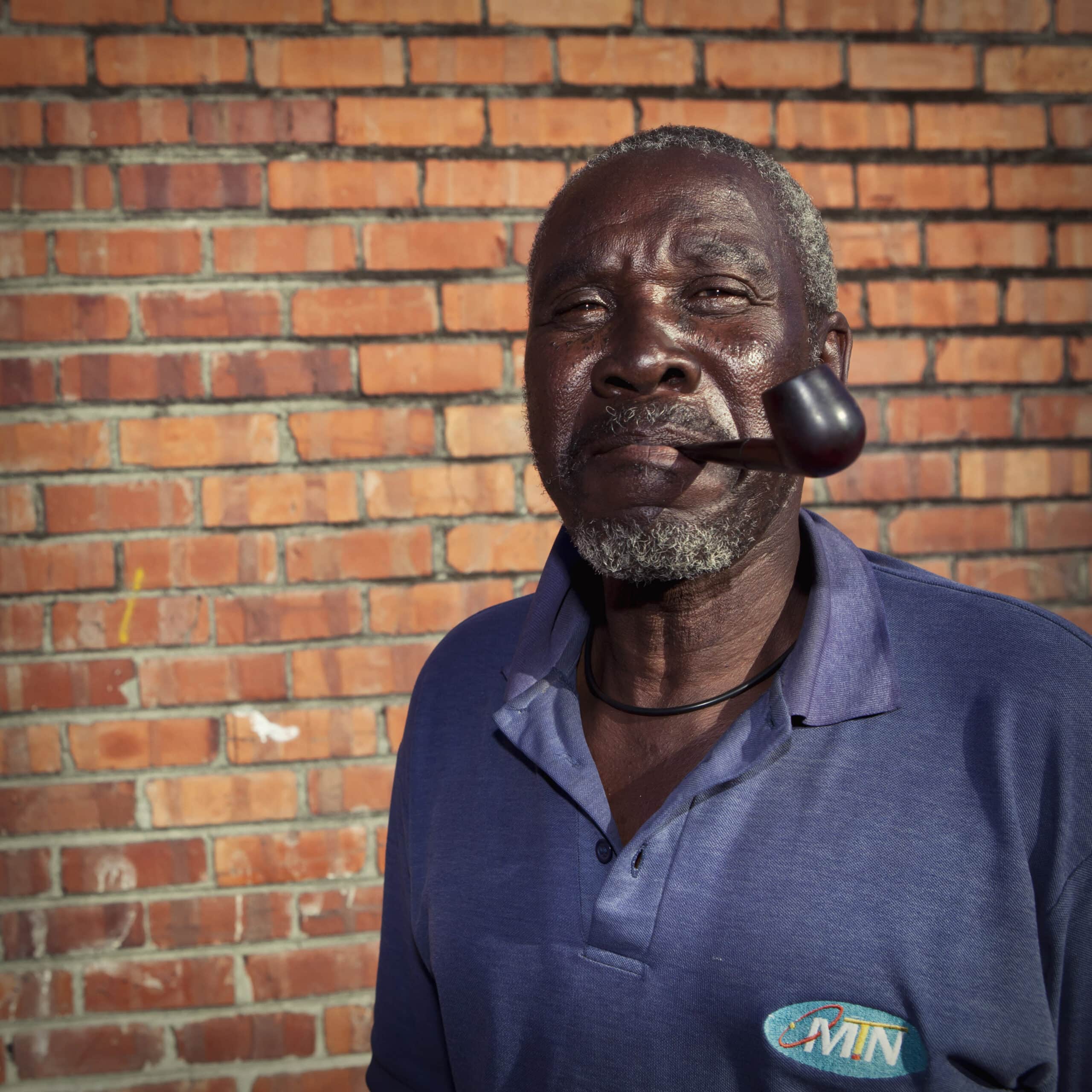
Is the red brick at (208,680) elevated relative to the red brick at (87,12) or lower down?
lower down

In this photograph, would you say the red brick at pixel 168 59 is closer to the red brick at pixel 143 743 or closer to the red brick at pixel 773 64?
the red brick at pixel 773 64

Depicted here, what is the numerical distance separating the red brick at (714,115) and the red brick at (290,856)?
1639 mm

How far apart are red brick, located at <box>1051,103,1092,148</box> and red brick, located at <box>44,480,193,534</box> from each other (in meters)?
2.04

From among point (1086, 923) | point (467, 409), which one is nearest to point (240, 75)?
point (467, 409)

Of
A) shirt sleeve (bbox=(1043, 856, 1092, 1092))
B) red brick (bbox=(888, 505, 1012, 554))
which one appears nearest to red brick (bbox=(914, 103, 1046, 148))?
red brick (bbox=(888, 505, 1012, 554))

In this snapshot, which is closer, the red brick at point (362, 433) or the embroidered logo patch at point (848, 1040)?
the embroidered logo patch at point (848, 1040)

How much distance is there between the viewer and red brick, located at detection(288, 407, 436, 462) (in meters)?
1.87

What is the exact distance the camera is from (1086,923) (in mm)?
915

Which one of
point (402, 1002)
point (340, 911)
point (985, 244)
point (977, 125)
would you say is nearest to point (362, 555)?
point (340, 911)

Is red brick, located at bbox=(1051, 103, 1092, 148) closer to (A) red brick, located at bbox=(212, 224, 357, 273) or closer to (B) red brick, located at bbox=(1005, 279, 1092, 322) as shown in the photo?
(B) red brick, located at bbox=(1005, 279, 1092, 322)

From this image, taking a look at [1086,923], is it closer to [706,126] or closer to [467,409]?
[467,409]

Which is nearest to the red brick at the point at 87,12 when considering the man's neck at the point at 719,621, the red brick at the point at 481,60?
the red brick at the point at 481,60

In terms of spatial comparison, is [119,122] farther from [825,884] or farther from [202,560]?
[825,884]

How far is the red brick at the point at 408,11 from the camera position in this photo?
72.2 inches
